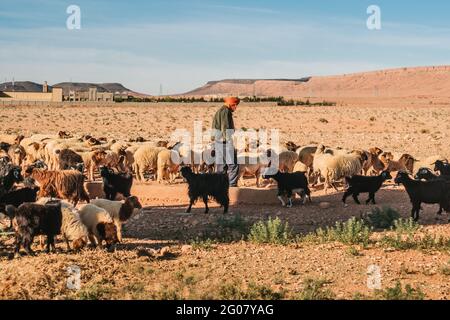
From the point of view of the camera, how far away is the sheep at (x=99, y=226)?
8.92 metres

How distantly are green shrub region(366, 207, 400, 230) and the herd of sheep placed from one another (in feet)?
1.49

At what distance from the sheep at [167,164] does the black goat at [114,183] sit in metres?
3.11

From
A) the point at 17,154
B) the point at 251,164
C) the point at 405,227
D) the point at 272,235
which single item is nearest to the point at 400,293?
the point at 272,235

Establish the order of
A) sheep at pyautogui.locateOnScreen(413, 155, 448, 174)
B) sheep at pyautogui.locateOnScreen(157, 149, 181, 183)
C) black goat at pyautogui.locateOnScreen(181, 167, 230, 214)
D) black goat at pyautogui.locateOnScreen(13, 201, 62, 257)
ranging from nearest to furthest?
black goat at pyautogui.locateOnScreen(13, 201, 62, 257) < black goat at pyautogui.locateOnScreen(181, 167, 230, 214) < sheep at pyautogui.locateOnScreen(157, 149, 181, 183) < sheep at pyautogui.locateOnScreen(413, 155, 448, 174)

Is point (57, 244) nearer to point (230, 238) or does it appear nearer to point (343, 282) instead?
point (230, 238)

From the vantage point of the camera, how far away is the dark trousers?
44.1 feet

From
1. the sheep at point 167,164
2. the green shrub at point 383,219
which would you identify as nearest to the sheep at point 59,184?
the sheep at point 167,164

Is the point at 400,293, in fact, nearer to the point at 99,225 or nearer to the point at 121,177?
the point at 99,225

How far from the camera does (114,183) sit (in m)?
12.6

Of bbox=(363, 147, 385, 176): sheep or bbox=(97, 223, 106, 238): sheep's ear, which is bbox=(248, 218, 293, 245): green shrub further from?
bbox=(363, 147, 385, 176): sheep

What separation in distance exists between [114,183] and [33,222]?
4043 millimetres

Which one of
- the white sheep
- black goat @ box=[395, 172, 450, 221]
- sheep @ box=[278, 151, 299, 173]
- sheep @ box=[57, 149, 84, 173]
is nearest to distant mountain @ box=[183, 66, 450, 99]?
sheep @ box=[278, 151, 299, 173]
